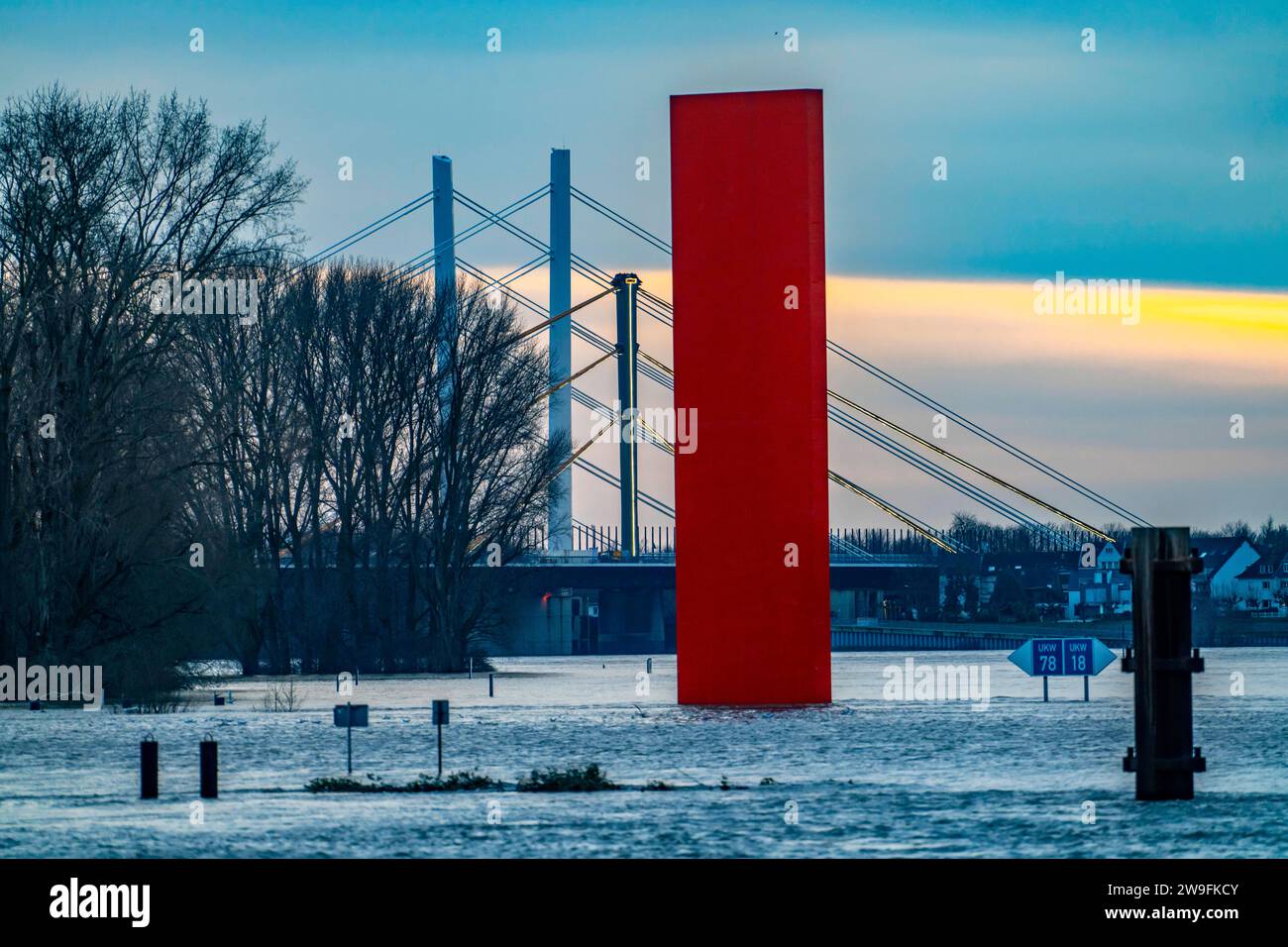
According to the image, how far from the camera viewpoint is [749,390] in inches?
1304

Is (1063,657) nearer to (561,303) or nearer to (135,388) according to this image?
(135,388)

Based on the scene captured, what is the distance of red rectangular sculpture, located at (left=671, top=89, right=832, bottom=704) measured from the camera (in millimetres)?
32625

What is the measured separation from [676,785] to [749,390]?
14.1 metres

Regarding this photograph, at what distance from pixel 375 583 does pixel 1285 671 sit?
89.3ft

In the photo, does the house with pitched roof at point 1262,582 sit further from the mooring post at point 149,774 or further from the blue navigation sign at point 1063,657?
the mooring post at point 149,774

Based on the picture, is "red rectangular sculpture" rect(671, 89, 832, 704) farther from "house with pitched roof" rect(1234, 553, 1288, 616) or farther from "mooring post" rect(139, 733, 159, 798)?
"house with pitched roof" rect(1234, 553, 1288, 616)

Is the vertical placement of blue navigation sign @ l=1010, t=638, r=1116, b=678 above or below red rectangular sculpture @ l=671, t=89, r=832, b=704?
below

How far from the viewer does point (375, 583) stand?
6425 centimetres

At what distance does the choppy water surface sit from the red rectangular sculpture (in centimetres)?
129

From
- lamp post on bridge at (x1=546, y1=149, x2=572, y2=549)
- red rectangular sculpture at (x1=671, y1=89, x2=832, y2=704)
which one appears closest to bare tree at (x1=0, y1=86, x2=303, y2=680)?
red rectangular sculpture at (x1=671, y1=89, x2=832, y2=704)
